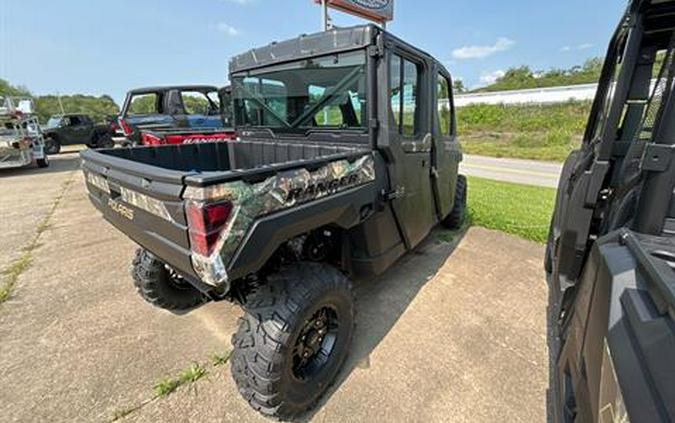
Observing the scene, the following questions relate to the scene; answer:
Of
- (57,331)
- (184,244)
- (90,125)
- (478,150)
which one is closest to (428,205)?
(184,244)

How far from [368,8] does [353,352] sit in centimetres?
1140

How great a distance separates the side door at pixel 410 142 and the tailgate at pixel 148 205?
61.5 inches

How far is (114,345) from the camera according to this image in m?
2.49

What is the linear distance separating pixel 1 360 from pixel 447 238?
4.63 meters

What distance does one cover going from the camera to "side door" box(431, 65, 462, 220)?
3373 millimetres

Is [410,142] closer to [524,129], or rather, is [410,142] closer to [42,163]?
[42,163]

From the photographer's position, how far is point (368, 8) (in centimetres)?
1071

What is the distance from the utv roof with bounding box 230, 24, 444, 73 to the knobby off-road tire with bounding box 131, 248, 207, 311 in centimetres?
196

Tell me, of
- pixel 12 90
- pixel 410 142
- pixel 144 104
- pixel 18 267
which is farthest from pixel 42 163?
pixel 12 90

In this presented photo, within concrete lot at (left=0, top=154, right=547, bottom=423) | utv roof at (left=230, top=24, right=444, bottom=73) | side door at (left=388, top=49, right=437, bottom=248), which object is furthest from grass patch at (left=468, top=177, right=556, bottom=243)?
utv roof at (left=230, top=24, right=444, bottom=73)

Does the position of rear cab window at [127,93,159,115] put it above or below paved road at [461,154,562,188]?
above

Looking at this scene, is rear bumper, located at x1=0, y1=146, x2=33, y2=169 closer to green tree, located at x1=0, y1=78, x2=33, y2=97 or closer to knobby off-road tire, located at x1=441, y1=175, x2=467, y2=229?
knobby off-road tire, located at x1=441, y1=175, x2=467, y2=229

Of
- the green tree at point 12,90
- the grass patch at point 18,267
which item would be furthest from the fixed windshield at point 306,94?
the green tree at point 12,90

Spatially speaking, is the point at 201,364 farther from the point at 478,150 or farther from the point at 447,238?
the point at 478,150
